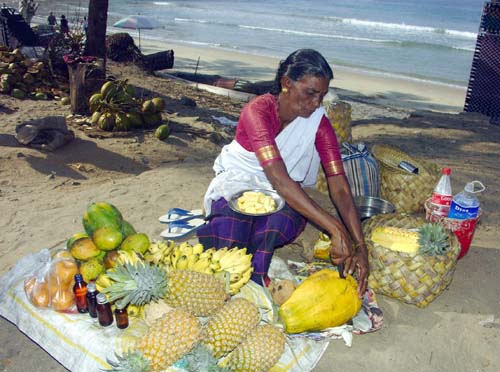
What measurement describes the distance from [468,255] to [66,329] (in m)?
3.18

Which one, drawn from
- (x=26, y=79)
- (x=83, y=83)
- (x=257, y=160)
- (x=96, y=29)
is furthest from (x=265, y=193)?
(x=96, y=29)

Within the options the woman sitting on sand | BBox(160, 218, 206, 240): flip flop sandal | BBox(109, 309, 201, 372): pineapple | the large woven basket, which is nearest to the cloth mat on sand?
BBox(109, 309, 201, 372): pineapple

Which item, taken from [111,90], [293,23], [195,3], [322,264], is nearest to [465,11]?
[293,23]

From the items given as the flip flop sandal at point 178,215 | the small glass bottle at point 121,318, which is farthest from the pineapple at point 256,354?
the flip flop sandal at point 178,215

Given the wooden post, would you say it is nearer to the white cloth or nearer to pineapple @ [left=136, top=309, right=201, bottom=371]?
the white cloth

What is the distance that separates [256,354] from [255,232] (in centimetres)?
98

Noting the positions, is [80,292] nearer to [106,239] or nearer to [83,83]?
[106,239]

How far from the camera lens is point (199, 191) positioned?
5.14 meters

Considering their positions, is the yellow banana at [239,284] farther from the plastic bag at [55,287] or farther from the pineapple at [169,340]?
the plastic bag at [55,287]

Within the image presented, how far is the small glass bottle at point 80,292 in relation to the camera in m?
2.79

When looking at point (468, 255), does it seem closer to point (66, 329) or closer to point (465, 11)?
point (66, 329)

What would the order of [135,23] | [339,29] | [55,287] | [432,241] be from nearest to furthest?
[55,287], [432,241], [135,23], [339,29]

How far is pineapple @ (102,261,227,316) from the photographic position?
7.96ft

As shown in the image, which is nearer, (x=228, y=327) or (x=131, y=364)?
(x=131, y=364)
